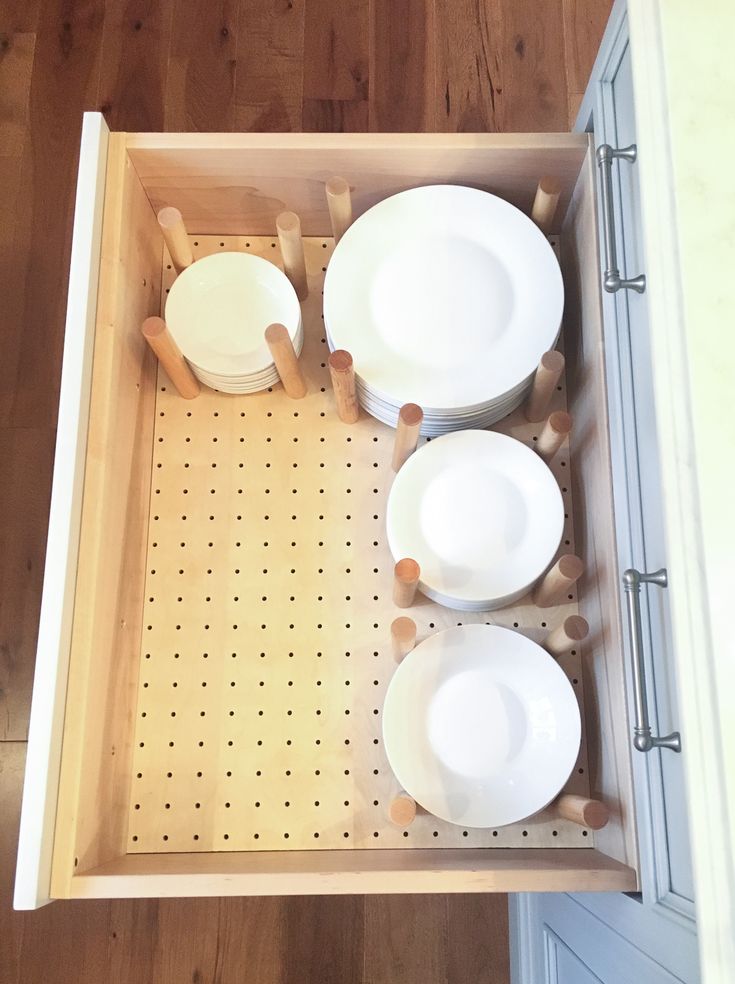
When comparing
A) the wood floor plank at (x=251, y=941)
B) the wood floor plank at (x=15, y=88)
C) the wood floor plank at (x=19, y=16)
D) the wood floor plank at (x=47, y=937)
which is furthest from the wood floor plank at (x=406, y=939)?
the wood floor plank at (x=19, y=16)

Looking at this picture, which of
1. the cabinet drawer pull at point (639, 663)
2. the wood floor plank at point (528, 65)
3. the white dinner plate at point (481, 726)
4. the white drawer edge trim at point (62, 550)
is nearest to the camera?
the cabinet drawer pull at point (639, 663)

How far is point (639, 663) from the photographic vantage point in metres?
0.69

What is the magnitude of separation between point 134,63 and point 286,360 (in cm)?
115

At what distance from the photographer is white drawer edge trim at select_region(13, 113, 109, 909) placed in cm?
76

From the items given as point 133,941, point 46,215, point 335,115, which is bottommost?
point 133,941

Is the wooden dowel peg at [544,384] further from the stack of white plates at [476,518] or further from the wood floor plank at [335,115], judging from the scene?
the wood floor plank at [335,115]

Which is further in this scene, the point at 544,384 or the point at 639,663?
the point at 544,384

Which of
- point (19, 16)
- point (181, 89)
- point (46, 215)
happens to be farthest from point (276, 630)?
point (19, 16)

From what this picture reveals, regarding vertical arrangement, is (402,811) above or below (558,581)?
below

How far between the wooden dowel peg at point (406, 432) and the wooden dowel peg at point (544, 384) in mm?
138

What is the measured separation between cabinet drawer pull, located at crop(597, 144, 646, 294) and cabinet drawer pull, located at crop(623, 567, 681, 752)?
27 cm

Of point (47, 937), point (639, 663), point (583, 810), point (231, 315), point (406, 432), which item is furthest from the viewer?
point (47, 937)

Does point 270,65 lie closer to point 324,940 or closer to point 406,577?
point 406,577

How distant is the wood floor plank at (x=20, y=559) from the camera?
1.45 m
